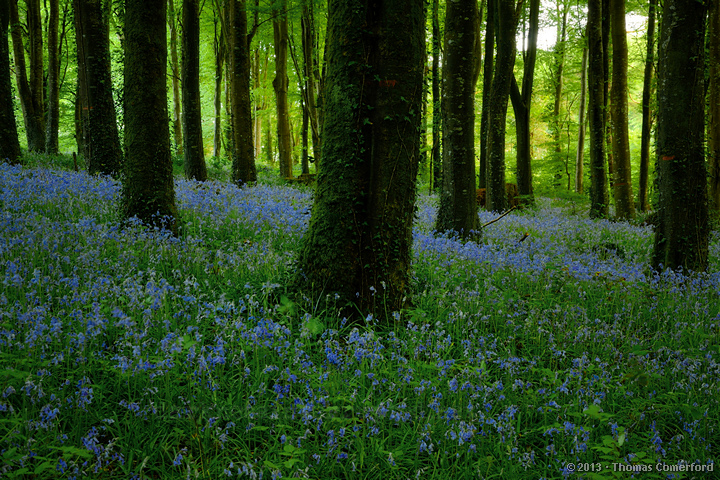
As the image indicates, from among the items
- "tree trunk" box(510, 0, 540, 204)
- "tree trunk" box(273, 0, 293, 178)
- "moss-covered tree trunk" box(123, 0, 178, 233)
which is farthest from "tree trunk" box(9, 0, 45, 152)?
"tree trunk" box(510, 0, 540, 204)

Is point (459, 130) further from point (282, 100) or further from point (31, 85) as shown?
point (31, 85)

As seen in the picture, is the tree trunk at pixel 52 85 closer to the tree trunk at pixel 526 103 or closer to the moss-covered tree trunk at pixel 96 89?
the moss-covered tree trunk at pixel 96 89

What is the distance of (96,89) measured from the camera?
10.2 metres

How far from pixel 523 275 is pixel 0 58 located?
1344cm

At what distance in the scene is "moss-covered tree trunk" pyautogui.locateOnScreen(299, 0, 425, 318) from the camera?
407cm

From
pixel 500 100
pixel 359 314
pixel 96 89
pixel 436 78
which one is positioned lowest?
pixel 359 314

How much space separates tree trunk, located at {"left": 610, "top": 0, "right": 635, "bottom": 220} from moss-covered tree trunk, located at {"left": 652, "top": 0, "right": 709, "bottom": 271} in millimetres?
7273

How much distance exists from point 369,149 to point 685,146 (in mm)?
5547

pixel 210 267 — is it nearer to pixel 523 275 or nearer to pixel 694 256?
pixel 523 275

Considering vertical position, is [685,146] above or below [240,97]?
below

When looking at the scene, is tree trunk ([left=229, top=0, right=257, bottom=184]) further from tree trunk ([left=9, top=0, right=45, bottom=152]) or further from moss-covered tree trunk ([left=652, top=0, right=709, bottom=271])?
moss-covered tree trunk ([left=652, top=0, right=709, bottom=271])

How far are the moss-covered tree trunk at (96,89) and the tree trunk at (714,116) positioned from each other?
15.8m

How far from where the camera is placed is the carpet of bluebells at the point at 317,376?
2467 mm

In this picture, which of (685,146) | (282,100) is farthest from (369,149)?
(282,100)
